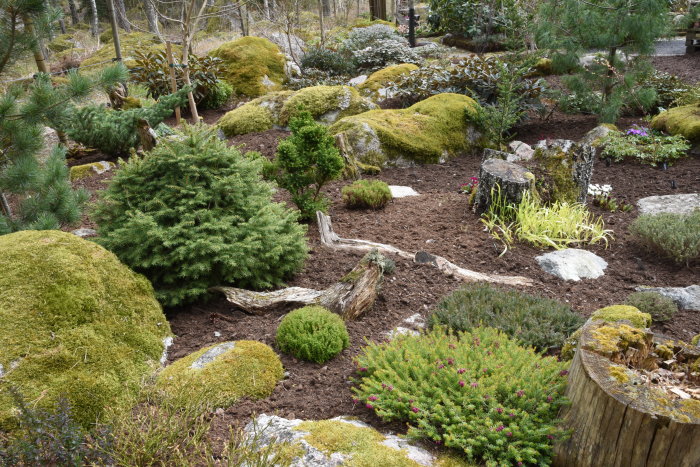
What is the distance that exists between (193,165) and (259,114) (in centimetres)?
637

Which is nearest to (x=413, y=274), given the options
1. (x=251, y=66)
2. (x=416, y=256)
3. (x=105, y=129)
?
(x=416, y=256)

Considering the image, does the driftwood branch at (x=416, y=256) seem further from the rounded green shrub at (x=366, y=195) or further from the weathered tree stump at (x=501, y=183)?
the weathered tree stump at (x=501, y=183)

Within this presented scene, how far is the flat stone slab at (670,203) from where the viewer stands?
7053mm

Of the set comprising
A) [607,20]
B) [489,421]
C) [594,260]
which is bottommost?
[594,260]

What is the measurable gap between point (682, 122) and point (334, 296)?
821 cm

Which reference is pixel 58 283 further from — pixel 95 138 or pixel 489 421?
pixel 95 138

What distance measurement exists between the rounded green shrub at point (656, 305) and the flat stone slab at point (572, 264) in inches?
31.9

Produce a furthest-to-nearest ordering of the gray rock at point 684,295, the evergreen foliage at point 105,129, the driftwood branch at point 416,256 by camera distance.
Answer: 1. the evergreen foliage at point 105,129
2. the driftwood branch at point 416,256
3. the gray rock at point 684,295

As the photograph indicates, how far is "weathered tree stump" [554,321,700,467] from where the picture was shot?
7.80 feet

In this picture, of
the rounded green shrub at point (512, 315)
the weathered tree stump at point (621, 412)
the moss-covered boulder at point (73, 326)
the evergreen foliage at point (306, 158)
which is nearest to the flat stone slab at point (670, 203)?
the rounded green shrub at point (512, 315)

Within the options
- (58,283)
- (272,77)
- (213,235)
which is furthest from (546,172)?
(272,77)

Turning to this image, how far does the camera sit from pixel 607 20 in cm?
984

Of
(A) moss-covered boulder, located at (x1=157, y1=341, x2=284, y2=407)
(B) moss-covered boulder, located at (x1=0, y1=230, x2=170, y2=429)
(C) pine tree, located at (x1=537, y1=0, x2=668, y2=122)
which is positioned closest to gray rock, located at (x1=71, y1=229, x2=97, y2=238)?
(B) moss-covered boulder, located at (x1=0, y1=230, x2=170, y2=429)

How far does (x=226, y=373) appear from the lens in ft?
11.7
